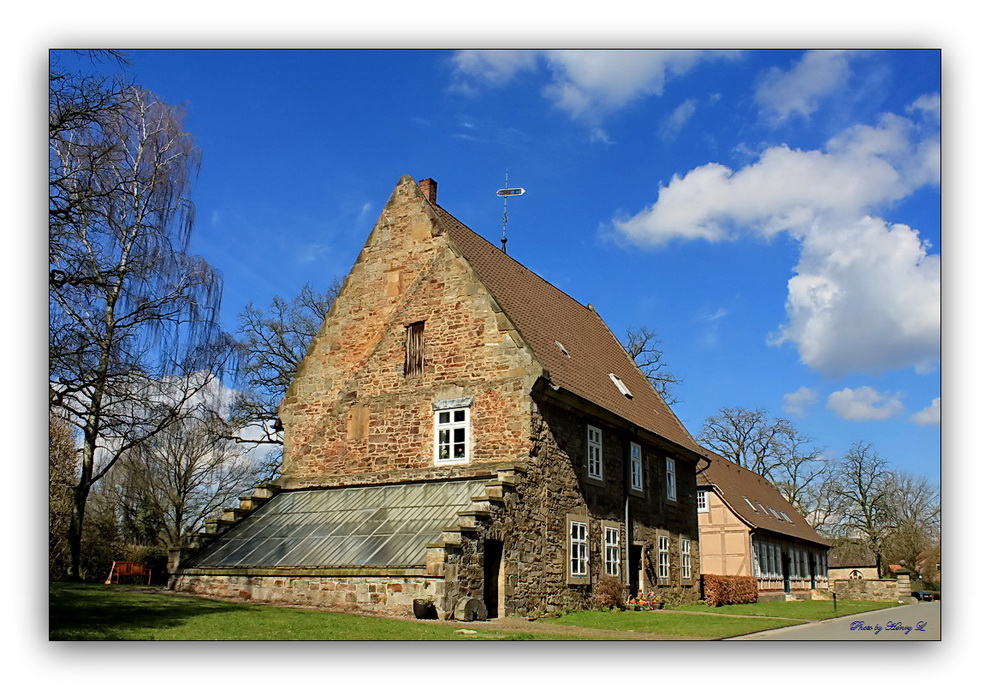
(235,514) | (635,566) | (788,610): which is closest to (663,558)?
(635,566)

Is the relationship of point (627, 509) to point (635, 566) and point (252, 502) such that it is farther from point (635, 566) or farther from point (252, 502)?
point (252, 502)

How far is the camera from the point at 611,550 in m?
21.2

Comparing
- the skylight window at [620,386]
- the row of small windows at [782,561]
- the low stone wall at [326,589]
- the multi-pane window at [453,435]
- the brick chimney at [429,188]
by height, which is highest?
the brick chimney at [429,188]

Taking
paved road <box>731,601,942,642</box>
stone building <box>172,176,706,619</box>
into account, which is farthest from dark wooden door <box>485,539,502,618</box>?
paved road <box>731,601,942,642</box>

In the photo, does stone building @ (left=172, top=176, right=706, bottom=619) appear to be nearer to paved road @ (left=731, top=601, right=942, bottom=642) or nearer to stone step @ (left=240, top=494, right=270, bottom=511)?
stone step @ (left=240, top=494, right=270, bottom=511)

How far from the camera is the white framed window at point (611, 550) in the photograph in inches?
824

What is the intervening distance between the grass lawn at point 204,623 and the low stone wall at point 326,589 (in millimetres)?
734

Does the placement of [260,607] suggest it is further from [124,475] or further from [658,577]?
[124,475]

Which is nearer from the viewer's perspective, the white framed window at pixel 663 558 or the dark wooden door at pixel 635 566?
the dark wooden door at pixel 635 566

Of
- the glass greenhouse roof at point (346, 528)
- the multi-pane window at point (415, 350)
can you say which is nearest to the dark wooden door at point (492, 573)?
the glass greenhouse roof at point (346, 528)

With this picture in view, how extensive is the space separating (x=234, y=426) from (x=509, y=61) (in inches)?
869

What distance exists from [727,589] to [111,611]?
64.8ft

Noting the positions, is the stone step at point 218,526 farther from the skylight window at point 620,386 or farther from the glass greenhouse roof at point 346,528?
the skylight window at point 620,386
